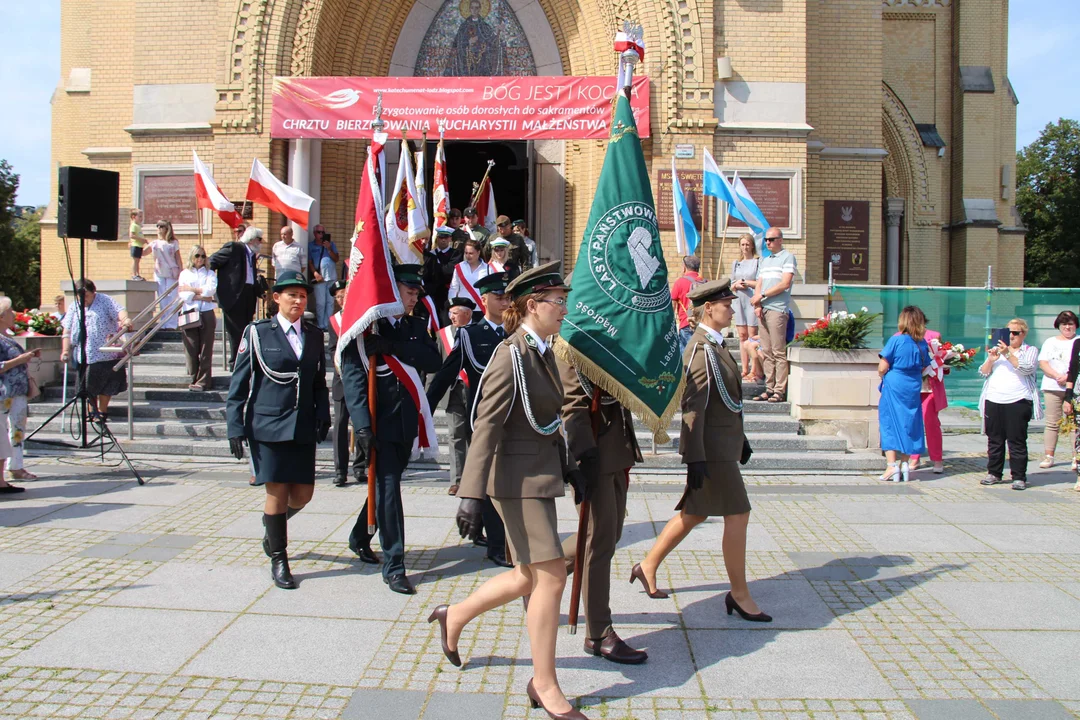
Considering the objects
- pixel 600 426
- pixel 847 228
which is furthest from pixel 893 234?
pixel 600 426

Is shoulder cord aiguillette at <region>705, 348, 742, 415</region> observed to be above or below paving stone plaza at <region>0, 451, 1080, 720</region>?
above

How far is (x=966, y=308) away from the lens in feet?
44.9

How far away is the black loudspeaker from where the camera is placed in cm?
940

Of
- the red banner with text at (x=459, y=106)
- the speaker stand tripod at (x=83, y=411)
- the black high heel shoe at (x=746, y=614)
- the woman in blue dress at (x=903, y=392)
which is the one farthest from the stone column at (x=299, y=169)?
the black high heel shoe at (x=746, y=614)

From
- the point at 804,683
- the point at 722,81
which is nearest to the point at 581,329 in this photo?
the point at 804,683

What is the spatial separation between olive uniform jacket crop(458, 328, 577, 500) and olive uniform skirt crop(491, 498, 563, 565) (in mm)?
47

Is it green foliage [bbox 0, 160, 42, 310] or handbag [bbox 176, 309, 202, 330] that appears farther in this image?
green foliage [bbox 0, 160, 42, 310]

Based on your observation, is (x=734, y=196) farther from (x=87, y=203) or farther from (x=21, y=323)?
(x=21, y=323)

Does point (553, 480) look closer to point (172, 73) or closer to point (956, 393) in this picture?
point (956, 393)

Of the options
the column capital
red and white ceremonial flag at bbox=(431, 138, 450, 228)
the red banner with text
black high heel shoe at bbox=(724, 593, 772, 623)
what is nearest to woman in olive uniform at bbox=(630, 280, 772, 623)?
black high heel shoe at bbox=(724, 593, 772, 623)

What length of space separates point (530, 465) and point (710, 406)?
5.26 ft

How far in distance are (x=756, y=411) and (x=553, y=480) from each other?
760cm

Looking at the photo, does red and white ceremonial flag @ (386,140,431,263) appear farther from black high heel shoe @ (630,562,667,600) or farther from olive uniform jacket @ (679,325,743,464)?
black high heel shoe @ (630,562,667,600)

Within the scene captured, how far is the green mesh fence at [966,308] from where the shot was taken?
43.7 feet
